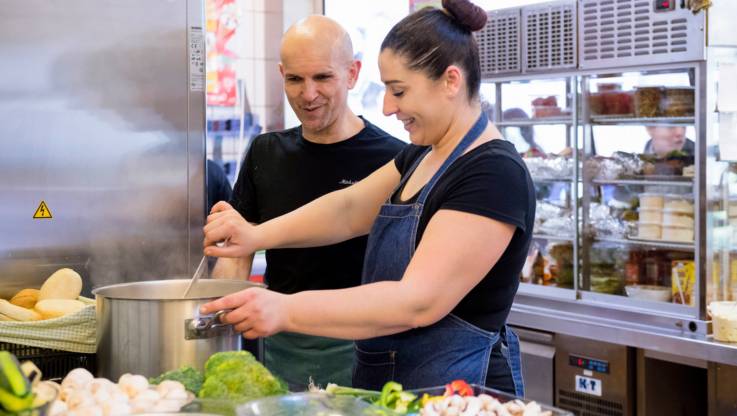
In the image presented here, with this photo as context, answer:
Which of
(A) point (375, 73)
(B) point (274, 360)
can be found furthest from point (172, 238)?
(A) point (375, 73)

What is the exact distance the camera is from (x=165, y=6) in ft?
10.1

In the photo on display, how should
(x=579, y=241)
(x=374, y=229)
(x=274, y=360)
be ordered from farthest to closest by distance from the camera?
(x=579, y=241), (x=274, y=360), (x=374, y=229)

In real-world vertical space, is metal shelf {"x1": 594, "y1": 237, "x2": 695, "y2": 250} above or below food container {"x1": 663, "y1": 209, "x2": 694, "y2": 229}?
below

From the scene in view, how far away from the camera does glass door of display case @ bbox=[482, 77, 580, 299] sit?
4.67m

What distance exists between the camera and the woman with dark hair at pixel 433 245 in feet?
6.22

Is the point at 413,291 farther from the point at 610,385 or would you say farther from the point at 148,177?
the point at 610,385

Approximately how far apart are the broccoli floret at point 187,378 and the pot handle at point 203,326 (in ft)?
0.29

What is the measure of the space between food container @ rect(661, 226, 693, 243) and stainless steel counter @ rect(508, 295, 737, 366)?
1.27 feet

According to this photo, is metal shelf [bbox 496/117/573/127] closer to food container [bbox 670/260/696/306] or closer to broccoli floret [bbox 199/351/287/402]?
food container [bbox 670/260/696/306]

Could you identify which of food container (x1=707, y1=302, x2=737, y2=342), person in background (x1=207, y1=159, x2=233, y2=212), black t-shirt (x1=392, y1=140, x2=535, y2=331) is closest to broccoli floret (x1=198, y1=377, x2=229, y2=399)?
black t-shirt (x1=392, y1=140, x2=535, y2=331)

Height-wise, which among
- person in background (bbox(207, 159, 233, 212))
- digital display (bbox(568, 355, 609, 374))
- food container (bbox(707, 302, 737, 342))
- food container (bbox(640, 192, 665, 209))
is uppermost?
person in background (bbox(207, 159, 233, 212))

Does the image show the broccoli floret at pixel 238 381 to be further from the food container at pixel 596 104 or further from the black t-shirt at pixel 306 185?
the food container at pixel 596 104

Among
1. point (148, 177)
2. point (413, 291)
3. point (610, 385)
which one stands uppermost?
point (148, 177)

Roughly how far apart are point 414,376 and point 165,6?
5.43 feet
